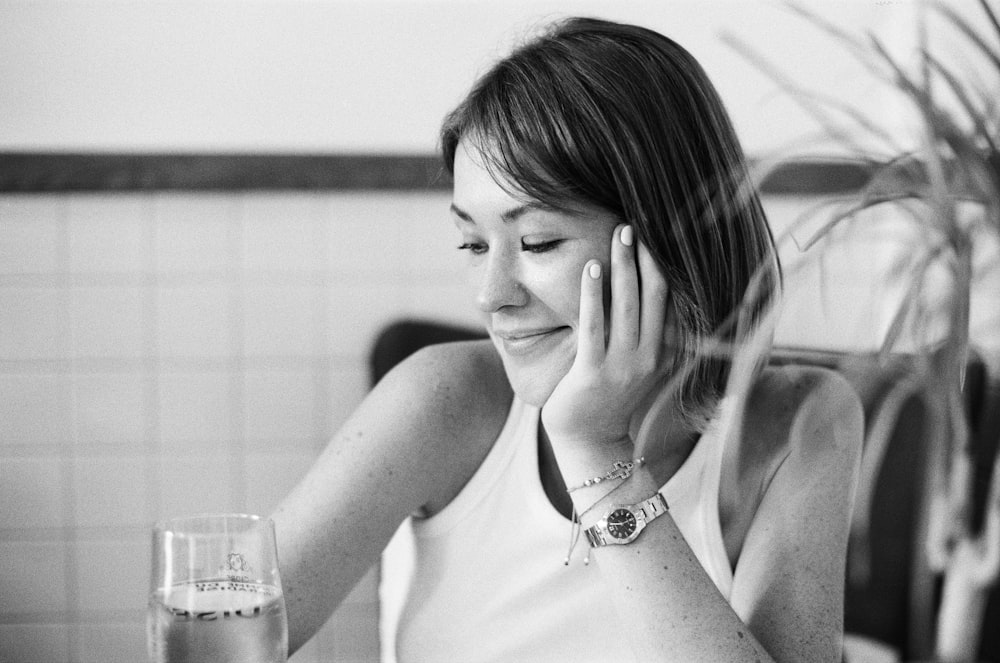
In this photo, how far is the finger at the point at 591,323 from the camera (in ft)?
3.50

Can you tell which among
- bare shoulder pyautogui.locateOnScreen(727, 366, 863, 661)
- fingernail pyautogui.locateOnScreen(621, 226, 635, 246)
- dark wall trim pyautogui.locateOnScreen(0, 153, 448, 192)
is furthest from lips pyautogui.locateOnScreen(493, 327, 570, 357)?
dark wall trim pyautogui.locateOnScreen(0, 153, 448, 192)

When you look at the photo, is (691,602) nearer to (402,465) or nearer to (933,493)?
(402,465)

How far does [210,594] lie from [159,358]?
127 cm

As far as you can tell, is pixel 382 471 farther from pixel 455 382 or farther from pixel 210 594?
pixel 210 594

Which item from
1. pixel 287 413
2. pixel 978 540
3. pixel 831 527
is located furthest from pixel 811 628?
pixel 287 413

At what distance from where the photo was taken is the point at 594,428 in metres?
1.05

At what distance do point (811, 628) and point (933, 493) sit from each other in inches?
27.0

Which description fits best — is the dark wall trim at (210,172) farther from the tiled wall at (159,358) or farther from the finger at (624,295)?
the finger at (624,295)

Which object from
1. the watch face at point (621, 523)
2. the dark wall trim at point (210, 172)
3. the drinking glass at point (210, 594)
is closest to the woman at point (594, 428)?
the watch face at point (621, 523)

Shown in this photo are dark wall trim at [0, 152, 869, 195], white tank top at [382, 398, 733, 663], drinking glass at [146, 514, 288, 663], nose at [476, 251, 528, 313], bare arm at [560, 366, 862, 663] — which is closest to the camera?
drinking glass at [146, 514, 288, 663]

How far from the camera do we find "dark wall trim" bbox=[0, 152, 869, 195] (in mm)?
1795

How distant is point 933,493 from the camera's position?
45 cm

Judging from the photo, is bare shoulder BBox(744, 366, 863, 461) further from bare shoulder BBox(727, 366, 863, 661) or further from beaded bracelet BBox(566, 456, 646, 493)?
beaded bracelet BBox(566, 456, 646, 493)

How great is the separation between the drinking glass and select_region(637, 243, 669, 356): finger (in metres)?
0.51
